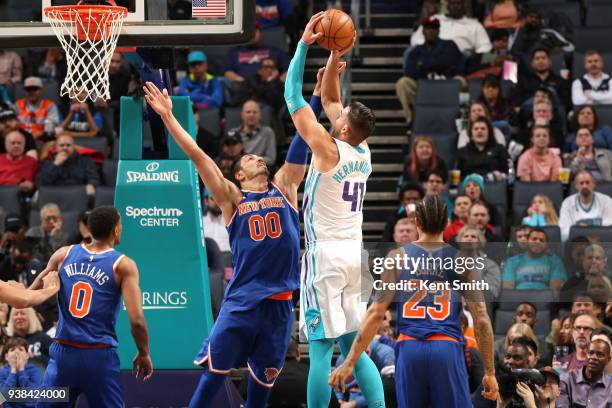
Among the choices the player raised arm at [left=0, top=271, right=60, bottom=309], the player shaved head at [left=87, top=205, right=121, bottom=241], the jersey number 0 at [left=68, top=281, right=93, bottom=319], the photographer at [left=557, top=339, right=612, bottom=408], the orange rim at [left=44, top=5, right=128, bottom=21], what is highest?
the orange rim at [left=44, top=5, right=128, bottom=21]

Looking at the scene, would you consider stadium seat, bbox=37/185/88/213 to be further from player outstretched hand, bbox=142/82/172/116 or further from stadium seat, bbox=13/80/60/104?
player outstretched hand, bbox=142/82/172/116

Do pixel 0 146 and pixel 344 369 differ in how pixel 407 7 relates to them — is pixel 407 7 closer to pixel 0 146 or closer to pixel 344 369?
pixel 0 146

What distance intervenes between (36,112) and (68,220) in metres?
2.12

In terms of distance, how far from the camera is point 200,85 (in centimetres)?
1557

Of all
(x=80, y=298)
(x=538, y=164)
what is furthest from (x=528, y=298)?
(x=80, y=298)

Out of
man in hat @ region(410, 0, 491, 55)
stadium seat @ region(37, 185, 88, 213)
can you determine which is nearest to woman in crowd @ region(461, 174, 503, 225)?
man in hat @ region(410, 0, 491, 55)

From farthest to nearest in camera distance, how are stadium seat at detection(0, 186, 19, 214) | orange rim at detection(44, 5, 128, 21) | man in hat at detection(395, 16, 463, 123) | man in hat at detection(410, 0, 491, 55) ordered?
1. man in hat at detection(410, 0, 491, 55)
2. man in hat at detection(395, 16, 463, 123)
3. stadium seat at detection(0, 186, 19, 214)
4. orange rim at detection(44, 5, 128, 21)

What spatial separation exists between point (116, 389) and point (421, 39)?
8.47 m

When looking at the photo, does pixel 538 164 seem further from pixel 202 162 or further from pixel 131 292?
pixel 131 292

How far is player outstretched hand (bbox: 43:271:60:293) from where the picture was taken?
8.45 metres

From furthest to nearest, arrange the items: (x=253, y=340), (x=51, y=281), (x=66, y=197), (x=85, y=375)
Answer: (x=66, y=197) → (x=253, y=340) → (x=51, y=281) → (x=85, y=375)

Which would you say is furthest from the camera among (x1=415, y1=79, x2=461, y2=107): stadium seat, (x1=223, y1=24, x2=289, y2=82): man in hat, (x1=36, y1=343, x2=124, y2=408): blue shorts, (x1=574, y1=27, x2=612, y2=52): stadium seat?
(x1=574, y1=27, x2=612, y2=52): stadium seat

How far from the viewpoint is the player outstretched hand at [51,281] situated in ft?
27.7

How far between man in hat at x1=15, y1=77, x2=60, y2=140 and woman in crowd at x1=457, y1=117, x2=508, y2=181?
479 cm
